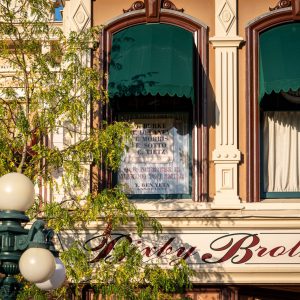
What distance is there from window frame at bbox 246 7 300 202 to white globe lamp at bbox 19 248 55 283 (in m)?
8.77

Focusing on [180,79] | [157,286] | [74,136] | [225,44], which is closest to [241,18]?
[225,44]

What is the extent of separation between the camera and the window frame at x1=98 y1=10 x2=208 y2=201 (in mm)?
18875

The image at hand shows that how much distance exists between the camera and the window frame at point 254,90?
18.8 metres

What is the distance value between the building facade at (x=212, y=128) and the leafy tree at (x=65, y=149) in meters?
1.62

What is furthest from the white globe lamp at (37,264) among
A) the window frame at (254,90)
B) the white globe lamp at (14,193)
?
the window frame at (254,90)

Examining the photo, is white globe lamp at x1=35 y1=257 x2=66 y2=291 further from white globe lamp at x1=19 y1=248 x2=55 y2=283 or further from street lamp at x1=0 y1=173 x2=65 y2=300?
white globe lamp at x1=19 y1=248 x2=55 y2=283

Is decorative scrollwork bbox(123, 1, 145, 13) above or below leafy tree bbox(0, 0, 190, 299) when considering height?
above

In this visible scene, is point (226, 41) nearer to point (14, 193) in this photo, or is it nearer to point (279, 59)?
point (279, 59)

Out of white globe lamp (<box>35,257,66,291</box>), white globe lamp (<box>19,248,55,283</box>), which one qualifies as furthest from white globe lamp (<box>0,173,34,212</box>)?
white globe lamp (<box>35,257,66,291</box>)

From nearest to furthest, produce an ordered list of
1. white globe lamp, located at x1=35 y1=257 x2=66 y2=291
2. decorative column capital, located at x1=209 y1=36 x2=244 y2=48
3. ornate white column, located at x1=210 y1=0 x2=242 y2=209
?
white globe lamp, located at x1=35 y1=257 x2=66 y2=291, ornate white column, located at x1=210 y1=0 x2=242 y2=209, decorative column capital, located at x1=209 y1=36 x2=244 y2=48

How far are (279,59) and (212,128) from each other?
1.68 m

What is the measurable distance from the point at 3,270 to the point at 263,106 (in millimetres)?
9264

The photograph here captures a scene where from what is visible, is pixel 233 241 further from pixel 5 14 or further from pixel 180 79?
pixel 5 14

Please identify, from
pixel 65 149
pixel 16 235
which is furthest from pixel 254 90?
pixel 16 235
